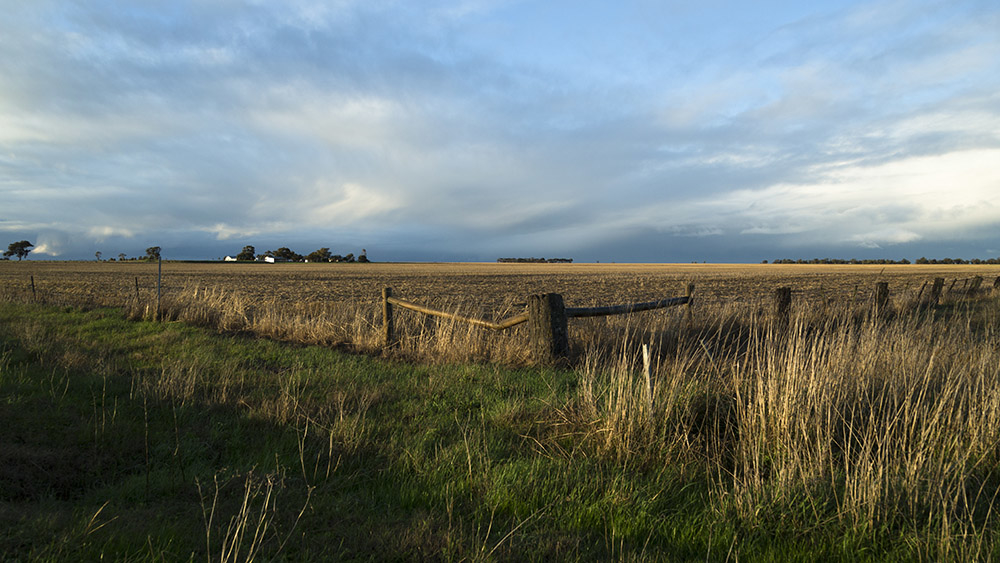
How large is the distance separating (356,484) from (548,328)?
380cm

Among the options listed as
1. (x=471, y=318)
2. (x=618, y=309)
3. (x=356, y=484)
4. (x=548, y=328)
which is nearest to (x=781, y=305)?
(x=618, y=309)

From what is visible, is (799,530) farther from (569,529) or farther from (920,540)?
(569,529)

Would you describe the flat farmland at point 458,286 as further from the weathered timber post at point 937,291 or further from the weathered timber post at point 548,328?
the weathered timber post at point 548,328

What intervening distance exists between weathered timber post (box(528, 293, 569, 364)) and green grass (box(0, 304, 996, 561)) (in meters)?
1.00

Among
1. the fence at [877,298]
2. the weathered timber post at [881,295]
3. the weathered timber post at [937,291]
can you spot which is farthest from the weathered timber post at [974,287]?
the weathered timber post at [881,295]

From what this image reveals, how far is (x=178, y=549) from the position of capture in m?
2.66

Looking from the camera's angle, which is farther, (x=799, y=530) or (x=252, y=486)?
(x=252, y=486)

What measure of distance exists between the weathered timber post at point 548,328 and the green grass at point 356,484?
1.00 metres

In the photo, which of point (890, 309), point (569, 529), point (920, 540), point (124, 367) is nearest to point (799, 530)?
point (920, 540)

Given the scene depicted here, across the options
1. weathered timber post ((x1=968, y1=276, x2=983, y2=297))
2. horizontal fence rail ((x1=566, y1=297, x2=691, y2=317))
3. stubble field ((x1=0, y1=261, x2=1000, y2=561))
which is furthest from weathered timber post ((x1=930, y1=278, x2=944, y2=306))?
horizontal fence rail ((x1=566, y1=297, x2=691, y2=317))

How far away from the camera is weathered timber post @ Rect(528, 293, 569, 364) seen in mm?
6883

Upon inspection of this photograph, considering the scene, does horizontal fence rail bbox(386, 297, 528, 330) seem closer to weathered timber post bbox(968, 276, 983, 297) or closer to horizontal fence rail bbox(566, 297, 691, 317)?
horizontal fence rail bbox(566, 297, 691, 317)

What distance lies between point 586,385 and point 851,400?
2350 mm

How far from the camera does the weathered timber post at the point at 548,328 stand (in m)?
6.88
